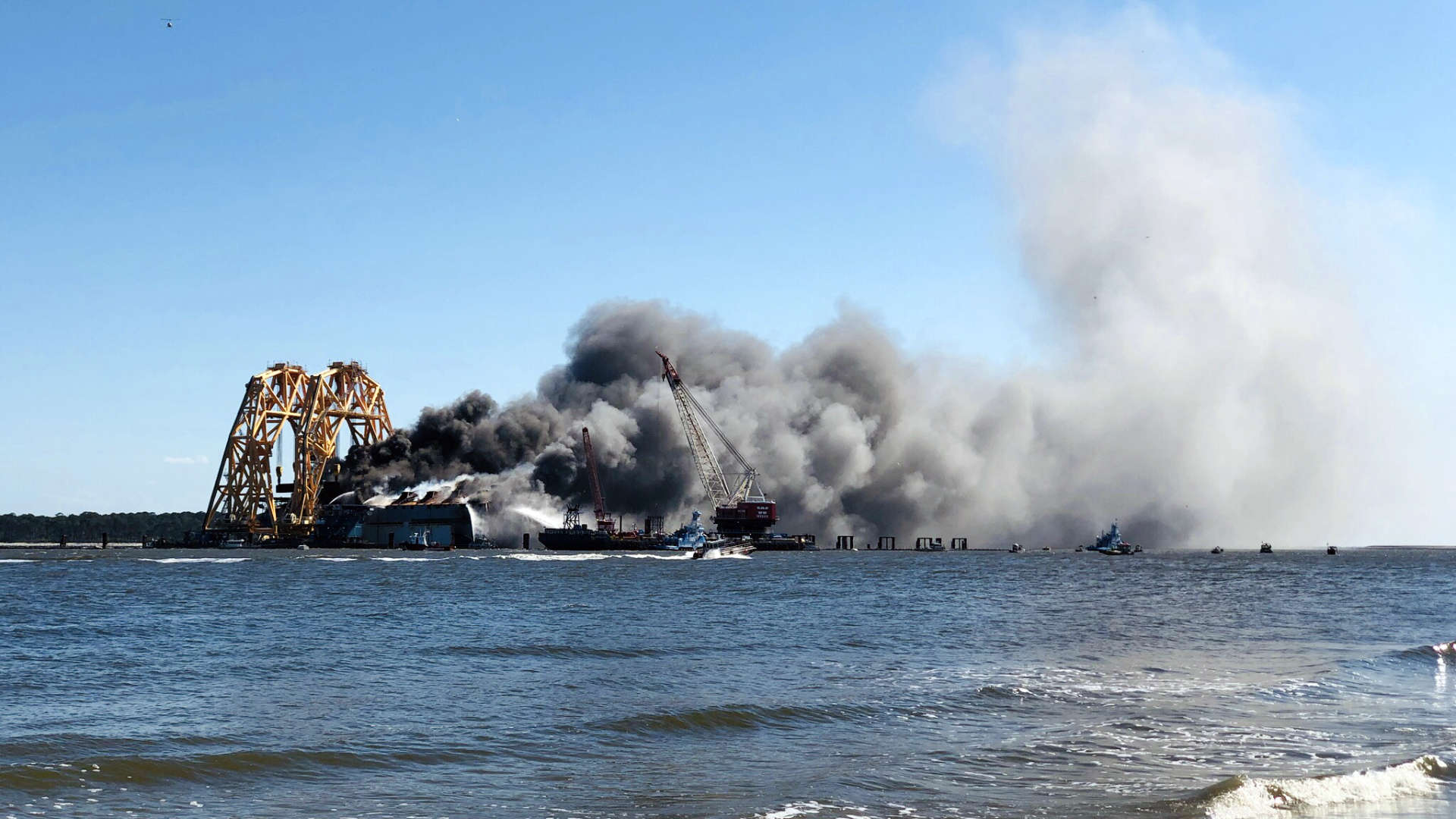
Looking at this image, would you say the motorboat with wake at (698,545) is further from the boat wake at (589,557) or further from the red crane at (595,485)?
the red crane at (595,485)

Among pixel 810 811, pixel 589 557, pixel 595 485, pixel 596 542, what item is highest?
pixel 595 485

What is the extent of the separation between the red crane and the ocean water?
119681 millimetres

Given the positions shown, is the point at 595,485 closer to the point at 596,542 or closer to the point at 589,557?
the point at 596,542

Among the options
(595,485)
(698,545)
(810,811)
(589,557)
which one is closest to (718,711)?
(810,811)

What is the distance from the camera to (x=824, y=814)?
17.3 m

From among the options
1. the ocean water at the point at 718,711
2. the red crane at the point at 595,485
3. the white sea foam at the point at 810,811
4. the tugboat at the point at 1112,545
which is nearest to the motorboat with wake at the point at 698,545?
the red crane at the point at 595,485

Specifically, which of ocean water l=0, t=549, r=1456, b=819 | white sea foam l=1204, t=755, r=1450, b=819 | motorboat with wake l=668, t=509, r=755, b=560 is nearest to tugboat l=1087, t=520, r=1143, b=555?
motorboat with wake l=668, t=509, r=755, b=560

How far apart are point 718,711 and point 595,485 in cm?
15686

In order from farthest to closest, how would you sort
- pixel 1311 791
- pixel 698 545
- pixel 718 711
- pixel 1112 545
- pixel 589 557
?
pixel 1112 545 → pixel 698 545 → pixel 589 557 → pixel 718 711 → pixel 1311 791

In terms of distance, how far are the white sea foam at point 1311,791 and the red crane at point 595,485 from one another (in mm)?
161135

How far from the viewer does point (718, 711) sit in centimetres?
2633

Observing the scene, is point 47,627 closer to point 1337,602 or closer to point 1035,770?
point 1035,770

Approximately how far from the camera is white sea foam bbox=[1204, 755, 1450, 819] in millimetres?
17828

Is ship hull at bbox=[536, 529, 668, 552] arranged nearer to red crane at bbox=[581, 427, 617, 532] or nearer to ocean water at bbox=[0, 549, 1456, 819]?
red crane at bbox=[581, 427, 617, 532]
